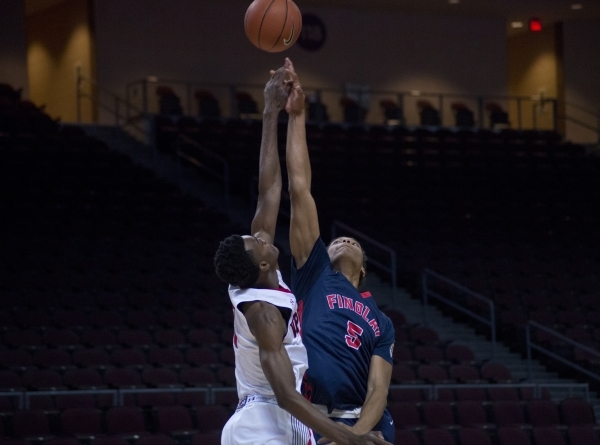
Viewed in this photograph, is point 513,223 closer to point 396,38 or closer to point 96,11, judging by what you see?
point 396,38

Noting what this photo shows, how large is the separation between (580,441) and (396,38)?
14049 millimetres

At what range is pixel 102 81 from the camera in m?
19.1

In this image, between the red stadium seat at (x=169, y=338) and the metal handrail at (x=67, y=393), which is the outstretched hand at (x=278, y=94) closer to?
the metal handrail at (x=67, y=393)

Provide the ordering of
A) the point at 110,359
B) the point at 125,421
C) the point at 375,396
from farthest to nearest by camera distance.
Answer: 1. the point at 110,359
2. the point at 125,421
3. the point at 375,396

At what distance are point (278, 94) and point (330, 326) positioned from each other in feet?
3.40

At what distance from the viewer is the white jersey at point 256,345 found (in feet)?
12.2

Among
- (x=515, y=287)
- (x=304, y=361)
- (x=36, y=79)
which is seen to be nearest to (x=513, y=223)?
(x=515, y=287)

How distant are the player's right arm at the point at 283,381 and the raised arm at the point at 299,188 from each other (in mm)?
765

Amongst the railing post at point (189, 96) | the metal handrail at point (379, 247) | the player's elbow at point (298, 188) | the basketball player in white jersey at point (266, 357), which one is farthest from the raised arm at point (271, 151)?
the railing post at point (189, 96)

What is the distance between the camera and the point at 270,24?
5.11 m

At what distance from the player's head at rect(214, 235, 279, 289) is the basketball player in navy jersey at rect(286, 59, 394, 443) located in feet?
1.84

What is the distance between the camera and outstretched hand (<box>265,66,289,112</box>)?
4.43 metres

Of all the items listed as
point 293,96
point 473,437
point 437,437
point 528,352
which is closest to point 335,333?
point 293,96

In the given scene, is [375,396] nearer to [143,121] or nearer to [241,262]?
[241,262]
